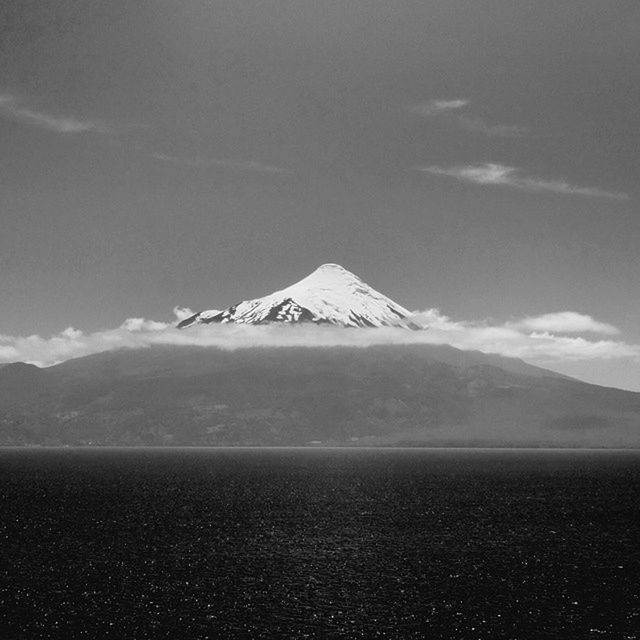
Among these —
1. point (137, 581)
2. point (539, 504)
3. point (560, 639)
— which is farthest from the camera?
point (539, 504)

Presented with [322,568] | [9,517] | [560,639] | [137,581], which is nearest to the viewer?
[560,639]

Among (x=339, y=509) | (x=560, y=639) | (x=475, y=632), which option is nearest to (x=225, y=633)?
(x=475, y=632)

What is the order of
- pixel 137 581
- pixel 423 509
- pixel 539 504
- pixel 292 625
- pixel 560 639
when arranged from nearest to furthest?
pixel 560 639, pixel 292 625, pixel 137 581, pixel 423 509, pixel 539 504

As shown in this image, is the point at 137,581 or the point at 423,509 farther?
the point at 423,509

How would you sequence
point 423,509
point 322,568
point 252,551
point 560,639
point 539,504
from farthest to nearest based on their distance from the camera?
point 539,504 < point 423,509 < point 252,551 < point 322,568 < point 560,639

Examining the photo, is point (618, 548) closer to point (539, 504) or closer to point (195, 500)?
point (539, 504)

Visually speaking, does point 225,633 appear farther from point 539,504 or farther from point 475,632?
point 539,504

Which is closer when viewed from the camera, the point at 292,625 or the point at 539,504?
the point at 292,625

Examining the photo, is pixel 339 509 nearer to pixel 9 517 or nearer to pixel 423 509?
pixel 423 509
